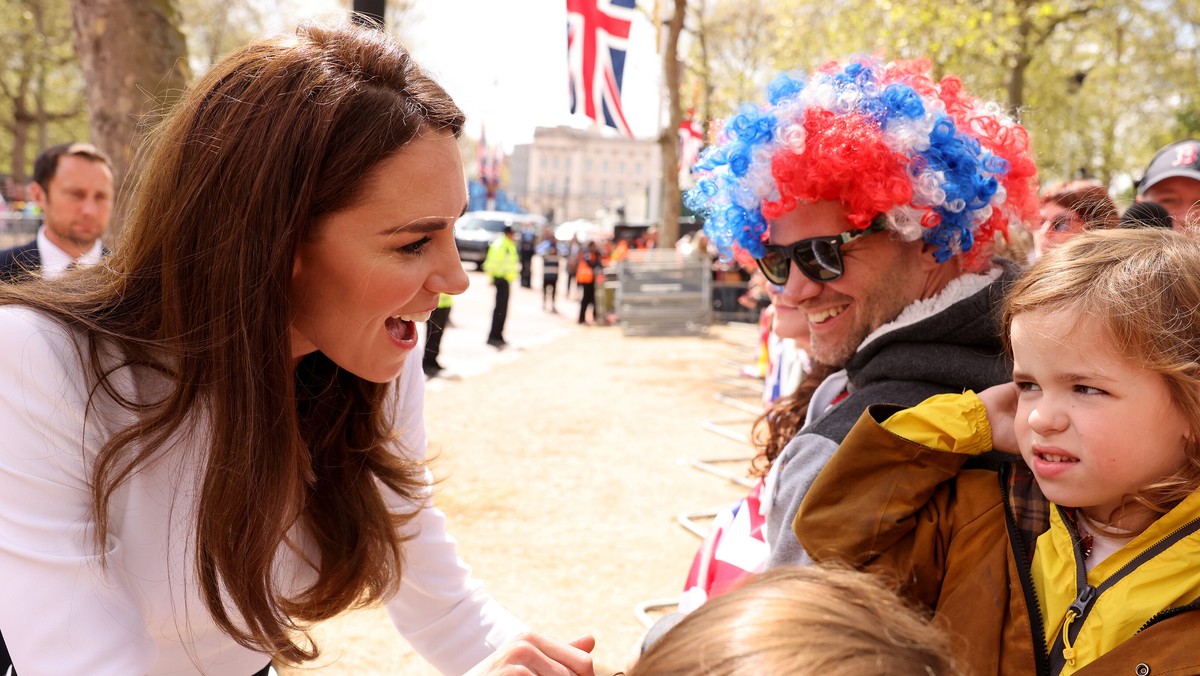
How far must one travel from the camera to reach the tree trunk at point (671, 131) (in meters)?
17.4

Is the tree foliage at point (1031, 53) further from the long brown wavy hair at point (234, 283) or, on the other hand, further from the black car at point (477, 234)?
the black car at point (477, 234)

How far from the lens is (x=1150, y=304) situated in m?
1.53

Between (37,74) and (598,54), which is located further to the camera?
(37,74)

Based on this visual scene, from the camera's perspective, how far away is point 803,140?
7.93 feet

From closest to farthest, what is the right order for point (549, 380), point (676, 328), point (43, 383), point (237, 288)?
point (43, 383), point (237, 288), point (549, 380), point (676, 328)

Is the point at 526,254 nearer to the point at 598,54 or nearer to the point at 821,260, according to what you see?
the point at 598,54

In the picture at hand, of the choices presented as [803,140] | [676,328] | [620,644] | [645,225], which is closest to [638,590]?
[620,644]

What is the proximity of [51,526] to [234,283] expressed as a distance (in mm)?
493

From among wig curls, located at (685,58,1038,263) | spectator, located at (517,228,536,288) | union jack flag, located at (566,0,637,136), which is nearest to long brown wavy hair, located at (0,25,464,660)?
wig curls, located at (685,58,1038,263)

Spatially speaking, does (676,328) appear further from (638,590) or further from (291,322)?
(291,322)

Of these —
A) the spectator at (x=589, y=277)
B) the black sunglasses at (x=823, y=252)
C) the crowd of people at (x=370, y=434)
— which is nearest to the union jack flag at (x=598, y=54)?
the spectator at (x=589, y=277)

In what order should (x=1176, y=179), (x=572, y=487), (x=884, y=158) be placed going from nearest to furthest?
1. (x=884, y=158)
2. (x=1176, y=179)
3. (x=572, y=487)

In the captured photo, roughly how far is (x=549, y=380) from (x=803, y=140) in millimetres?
9367

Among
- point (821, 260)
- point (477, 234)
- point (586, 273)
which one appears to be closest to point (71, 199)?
point (821, 260)
